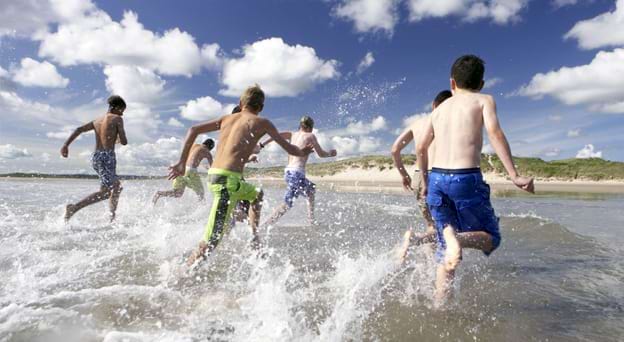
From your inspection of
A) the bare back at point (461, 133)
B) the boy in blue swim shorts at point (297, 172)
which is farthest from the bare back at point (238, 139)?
the boy in blue swim shorts at point (297, 172)

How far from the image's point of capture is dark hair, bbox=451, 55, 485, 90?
11.5 ft

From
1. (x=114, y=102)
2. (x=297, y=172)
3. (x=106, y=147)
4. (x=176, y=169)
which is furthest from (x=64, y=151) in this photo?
(x=176, y=169)

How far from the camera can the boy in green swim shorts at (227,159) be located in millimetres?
4066

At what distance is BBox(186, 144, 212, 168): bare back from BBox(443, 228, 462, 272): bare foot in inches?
274

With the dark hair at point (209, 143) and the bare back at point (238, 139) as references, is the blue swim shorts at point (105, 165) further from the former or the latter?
the bare back at point (238, 139)

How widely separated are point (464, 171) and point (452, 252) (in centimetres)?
68

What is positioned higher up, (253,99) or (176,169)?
(253,99)

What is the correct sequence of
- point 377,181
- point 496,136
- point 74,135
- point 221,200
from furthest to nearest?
1. point 377,181
2. point 74,135
3. point 221,200
4. point 496,136

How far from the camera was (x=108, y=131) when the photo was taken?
7371 mm

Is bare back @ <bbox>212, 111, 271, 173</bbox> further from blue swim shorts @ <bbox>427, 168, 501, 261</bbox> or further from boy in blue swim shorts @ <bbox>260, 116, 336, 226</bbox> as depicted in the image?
boy in blue swim shorts @ <bbox>260, 116, 336, 226</bbox>

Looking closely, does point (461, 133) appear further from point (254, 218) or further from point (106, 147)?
point (106, 147)

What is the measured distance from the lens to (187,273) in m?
4.05

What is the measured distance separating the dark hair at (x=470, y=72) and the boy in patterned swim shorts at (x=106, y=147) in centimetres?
624

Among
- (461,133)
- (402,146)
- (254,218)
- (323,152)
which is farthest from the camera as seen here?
(323,152)
